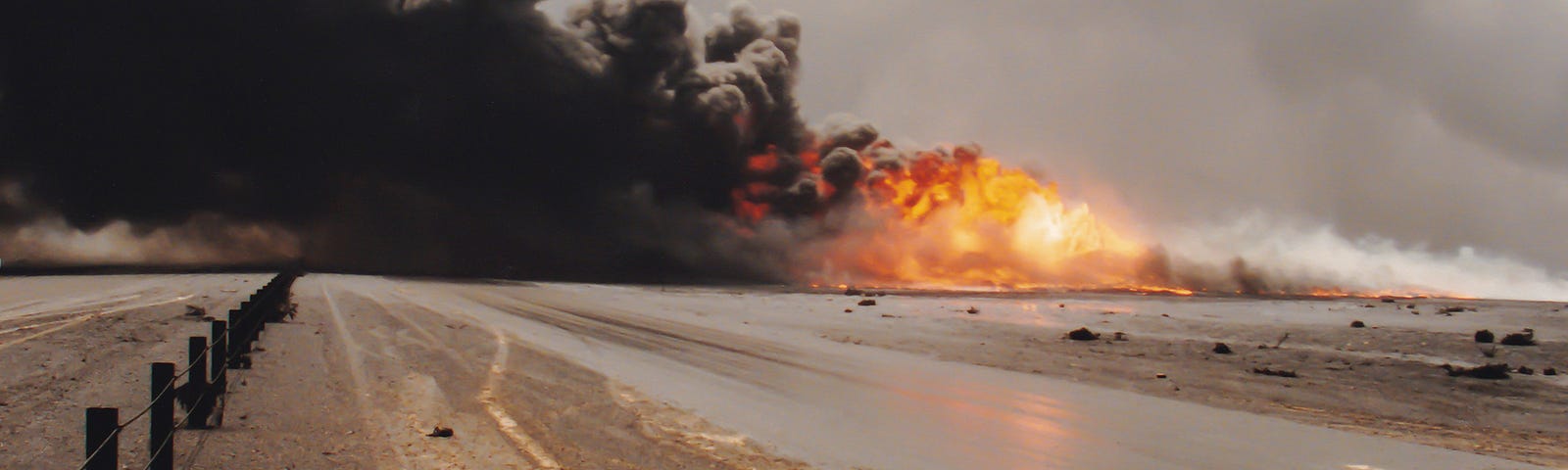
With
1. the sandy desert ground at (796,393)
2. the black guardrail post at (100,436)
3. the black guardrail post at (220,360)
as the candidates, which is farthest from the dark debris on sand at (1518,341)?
the black guardrail post at (100,436)

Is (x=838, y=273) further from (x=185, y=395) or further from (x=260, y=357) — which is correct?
(x=185, y=395)

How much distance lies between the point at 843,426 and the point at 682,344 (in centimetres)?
1108

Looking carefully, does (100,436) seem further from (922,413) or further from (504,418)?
(922,413)

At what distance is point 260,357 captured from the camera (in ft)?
60.7

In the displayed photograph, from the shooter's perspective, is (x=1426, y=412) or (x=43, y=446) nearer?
(x=43, y=446)

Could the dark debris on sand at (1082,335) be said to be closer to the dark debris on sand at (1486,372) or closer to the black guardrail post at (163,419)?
the dark debris on sand at (1486,372)

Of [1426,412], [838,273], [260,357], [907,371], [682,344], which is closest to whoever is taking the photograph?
[1426,412]

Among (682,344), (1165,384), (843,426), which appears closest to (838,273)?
(682,344)

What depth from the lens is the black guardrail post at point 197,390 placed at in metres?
10.6

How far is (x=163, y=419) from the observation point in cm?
757

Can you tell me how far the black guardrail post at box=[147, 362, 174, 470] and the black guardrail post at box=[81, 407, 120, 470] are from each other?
1.35 meters

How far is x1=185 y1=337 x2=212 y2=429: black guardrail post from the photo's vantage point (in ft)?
34.8

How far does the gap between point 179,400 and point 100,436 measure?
260 inches

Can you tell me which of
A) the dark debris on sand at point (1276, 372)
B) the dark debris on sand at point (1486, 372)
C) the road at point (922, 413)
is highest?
the dark debris on sand at point (1486, 372)
